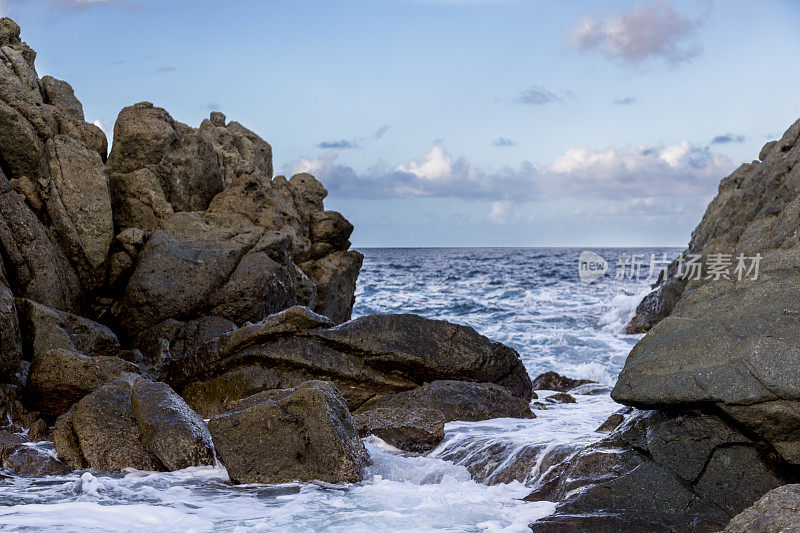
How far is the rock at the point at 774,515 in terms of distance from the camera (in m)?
4.50

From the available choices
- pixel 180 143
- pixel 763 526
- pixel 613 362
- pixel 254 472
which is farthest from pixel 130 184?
pixel 763 526

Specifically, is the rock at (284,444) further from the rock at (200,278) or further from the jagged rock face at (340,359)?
the rock at (200,278)

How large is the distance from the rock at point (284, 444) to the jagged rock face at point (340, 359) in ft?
10.9

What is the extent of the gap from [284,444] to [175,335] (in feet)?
20.1

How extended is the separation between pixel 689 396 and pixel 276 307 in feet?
32.8

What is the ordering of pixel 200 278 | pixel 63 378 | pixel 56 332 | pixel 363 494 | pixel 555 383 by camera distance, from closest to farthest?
pixel 363 494
pixel 63 378
pixel 56 332
pixel 200 278
pixel 555 383

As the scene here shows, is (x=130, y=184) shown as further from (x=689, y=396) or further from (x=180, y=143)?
(x=689, y=396)

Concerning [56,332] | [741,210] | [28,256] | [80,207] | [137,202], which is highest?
[741,210]

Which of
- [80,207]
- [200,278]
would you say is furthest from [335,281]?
[80,207]

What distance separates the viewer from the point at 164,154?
16.7 metres

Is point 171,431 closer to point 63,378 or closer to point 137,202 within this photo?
point 63,378

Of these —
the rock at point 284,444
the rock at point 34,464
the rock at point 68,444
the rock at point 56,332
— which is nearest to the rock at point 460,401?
the rock at point 284,444

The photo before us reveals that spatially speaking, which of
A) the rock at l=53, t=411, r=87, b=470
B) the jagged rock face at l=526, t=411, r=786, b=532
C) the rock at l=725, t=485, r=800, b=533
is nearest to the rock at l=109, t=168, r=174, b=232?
the rock at l=53, t=411, r=87, b=470

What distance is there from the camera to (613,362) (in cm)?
1789
